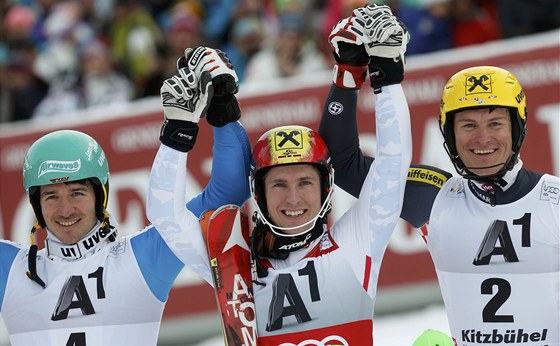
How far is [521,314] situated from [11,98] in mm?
8902

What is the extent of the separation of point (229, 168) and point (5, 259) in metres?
1.28

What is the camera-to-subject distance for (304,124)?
11.0 m

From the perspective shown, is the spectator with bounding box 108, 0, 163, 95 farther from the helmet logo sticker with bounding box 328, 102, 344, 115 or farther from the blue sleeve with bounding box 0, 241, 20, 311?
the helmet logo sticker with bounding box 328, 102, 344, 115

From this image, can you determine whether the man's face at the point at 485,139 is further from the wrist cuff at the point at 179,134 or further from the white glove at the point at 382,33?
the wrist cuff at the point at 179,134

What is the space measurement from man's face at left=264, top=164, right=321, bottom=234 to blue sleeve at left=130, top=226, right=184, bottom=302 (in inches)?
22.6

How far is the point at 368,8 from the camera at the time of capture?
629 cm

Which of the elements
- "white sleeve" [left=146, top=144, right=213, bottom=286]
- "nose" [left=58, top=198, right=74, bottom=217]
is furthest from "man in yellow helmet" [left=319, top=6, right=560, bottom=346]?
"nose" [left=58, top=198, right=74, bottom=217]

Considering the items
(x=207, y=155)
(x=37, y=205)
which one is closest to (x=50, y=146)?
(x=37, y=205)

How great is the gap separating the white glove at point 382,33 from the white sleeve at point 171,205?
1082 millimetres

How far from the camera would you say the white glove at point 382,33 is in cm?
615

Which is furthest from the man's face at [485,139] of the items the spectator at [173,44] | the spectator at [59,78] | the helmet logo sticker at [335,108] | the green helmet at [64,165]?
the spectator at [59,78]

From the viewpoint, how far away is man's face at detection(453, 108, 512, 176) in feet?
20.7

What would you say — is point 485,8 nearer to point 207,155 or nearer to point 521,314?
point 207,155

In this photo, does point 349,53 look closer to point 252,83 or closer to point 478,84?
point 478,84
